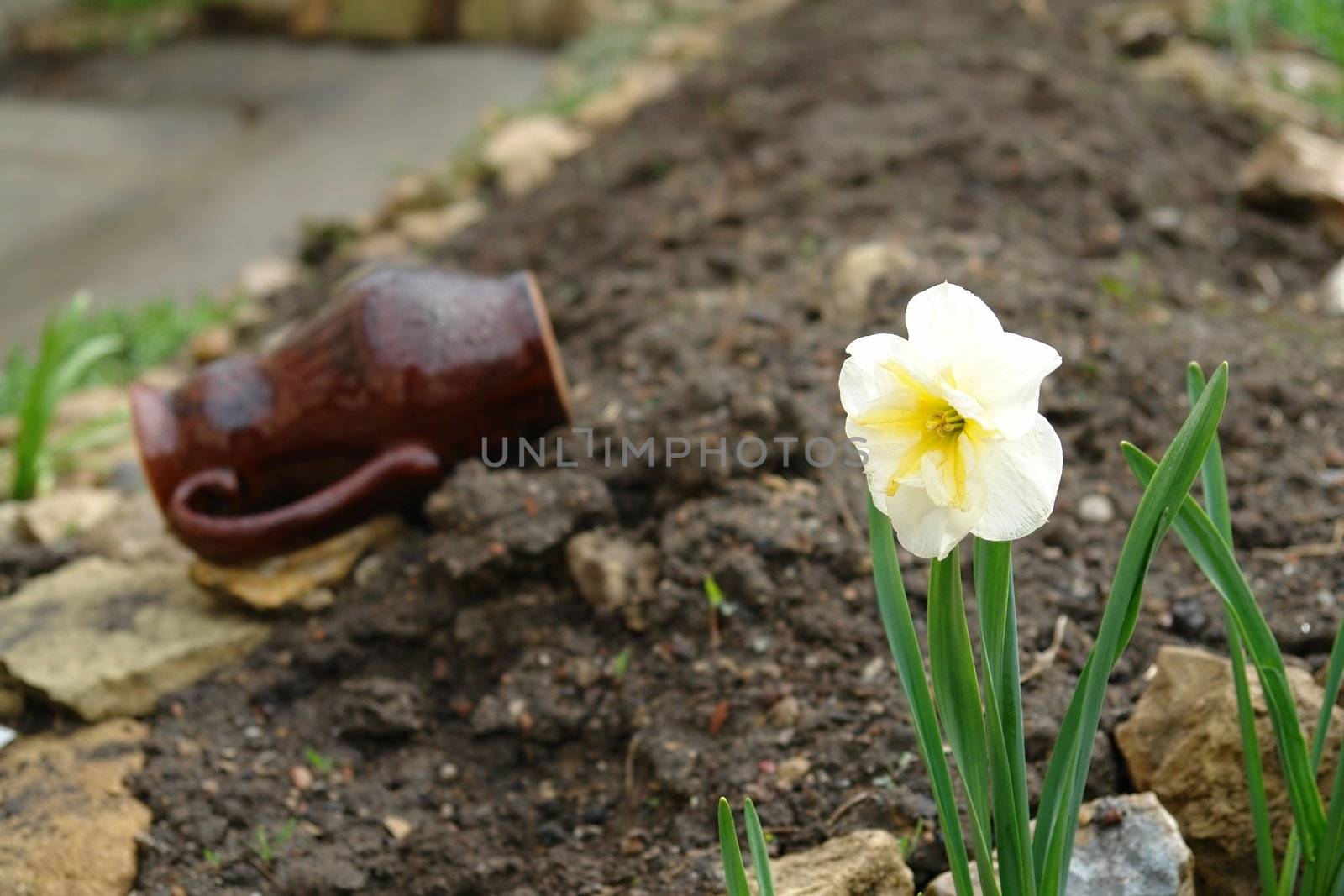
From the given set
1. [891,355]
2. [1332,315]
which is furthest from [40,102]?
[891,355]

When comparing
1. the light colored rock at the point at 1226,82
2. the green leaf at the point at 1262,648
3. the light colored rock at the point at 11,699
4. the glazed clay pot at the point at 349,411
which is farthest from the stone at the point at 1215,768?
the light colored rock at the point at 1226,82

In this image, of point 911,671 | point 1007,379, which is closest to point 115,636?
point 911,671

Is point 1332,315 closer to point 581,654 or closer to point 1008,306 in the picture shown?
point 1008,306

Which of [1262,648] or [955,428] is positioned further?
[1262,648]

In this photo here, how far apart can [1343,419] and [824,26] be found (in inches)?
132

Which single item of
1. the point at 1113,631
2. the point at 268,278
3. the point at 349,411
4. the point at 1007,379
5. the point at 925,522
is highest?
the point at 1007,379

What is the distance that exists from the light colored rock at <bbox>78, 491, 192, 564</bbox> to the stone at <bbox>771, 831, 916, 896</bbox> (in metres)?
1.43

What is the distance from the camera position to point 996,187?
3.35m

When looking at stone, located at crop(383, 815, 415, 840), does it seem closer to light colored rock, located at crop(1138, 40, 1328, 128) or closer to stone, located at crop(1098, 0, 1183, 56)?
light colored rock, located at crop(1138, 40, 1328, 128)

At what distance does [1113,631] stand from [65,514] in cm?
225

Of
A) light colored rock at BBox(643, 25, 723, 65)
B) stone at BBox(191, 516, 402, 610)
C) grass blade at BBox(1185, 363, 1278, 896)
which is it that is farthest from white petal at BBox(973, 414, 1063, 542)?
light colored rock at BBox(643, 25, 723, 65)

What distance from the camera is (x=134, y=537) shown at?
2551mm

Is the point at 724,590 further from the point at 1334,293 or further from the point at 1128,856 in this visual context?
the point at 1334,293

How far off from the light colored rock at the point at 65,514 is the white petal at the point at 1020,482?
2143 mm
